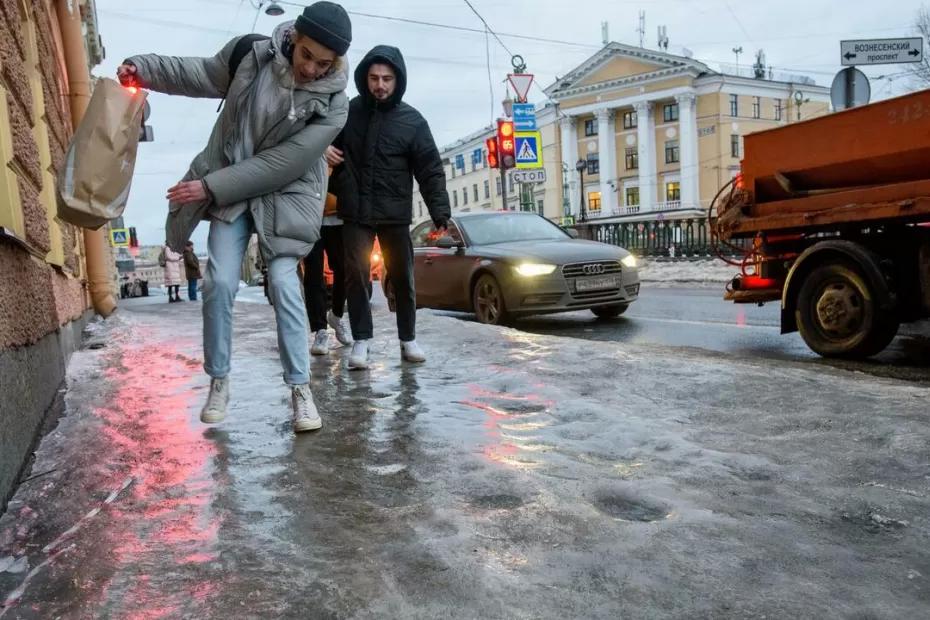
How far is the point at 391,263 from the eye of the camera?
16.1ft

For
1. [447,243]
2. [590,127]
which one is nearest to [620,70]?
[590,127]

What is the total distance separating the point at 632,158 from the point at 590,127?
5.04 m

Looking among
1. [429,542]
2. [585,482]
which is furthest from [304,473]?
[585,482]

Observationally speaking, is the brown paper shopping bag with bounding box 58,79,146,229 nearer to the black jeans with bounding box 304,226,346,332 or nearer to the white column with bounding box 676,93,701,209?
the black jeans with bounding box 304,226,346,332

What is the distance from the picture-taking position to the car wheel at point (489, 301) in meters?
8.26

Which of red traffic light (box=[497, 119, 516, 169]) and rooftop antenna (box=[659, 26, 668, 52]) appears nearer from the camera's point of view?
red traffic light (box=[497, 119, 516, 169])

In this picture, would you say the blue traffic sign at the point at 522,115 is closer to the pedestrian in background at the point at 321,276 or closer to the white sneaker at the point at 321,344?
the pedestrian in background at the point at 321,276

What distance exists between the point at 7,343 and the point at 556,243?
263 inches

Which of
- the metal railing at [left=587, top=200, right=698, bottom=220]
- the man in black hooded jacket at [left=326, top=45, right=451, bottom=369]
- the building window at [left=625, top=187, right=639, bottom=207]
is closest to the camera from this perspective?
the man in black hooded jacket at [left=326, top=45, right=451, bottom=369]

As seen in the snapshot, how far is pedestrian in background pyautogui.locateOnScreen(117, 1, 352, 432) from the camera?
309 cm

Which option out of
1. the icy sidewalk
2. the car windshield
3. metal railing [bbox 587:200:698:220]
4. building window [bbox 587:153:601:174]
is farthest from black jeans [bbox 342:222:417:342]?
building window [bbox 587:153:601:174]

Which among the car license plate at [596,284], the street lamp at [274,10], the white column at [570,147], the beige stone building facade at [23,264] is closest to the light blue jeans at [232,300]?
the beige stone building facade at [23,264]

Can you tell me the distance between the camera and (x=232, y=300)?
336 cm

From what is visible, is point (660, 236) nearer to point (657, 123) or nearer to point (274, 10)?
point (274, 10)
